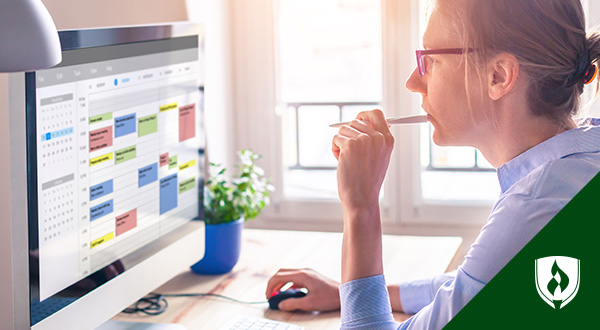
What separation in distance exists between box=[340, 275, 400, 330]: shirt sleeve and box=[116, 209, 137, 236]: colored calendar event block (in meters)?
0.42

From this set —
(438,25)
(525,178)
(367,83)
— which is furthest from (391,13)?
(525,178)

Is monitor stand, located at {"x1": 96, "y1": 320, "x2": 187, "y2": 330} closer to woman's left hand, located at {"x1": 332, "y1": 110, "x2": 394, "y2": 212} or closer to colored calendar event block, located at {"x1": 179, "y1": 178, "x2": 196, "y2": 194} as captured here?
colored calendar event block, located at {"x1": 179, "y1": 178, "x2": 196, "y2": 194}

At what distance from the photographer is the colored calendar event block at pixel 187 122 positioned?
147 cm

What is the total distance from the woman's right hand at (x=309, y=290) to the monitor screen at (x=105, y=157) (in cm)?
24

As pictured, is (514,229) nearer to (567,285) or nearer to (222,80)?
(567,285)

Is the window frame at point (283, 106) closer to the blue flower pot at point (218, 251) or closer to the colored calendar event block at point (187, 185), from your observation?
the blue flower pot at point (218, 251)

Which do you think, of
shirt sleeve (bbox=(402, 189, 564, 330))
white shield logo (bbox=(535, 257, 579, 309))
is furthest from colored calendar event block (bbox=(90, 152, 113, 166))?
white shield logo (bbox=(535, 257, 579, 309))

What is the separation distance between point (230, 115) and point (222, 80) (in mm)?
152

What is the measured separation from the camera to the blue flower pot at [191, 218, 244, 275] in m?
1.65

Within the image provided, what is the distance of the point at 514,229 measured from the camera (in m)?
0.96

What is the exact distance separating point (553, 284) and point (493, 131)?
248mm

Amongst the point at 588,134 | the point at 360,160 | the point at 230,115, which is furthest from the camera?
the point at 230,115

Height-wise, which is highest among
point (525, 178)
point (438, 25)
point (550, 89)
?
point (438, 25)

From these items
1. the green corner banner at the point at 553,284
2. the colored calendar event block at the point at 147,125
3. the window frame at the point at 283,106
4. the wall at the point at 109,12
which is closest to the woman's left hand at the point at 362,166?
the green corner banner at the point at 553,284
